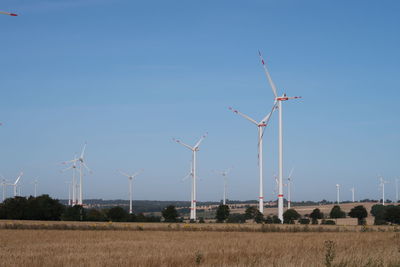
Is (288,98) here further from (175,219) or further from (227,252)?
(227,252)

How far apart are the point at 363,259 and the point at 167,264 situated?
8874mm

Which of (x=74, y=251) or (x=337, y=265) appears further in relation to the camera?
(x=74, y=251)

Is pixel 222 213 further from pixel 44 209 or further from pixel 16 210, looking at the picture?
pixel 16 210

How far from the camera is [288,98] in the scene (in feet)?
341

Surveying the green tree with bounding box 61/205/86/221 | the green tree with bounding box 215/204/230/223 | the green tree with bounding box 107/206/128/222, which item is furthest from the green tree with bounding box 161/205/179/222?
the green tree with bounding box 61/205/86/221

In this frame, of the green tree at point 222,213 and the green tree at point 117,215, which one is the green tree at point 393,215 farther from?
the green tree at point 117,215

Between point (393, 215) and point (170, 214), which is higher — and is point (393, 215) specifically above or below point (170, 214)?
above

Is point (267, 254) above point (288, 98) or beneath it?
beneath

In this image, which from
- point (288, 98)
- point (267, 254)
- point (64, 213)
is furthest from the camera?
point (64, 213)

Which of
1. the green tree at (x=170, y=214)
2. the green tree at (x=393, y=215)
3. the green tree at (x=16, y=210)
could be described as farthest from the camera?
the green tree at (x=170, y=214)

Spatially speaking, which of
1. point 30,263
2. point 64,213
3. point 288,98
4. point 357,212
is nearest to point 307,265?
point 30,263

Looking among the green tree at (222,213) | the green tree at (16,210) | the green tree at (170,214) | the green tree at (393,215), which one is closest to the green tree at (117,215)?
the green tree at (170,214)

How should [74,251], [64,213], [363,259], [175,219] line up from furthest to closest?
[175,219] → [64,213] → [74,251] → [363,259]

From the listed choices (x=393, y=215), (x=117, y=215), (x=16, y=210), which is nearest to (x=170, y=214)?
(x=117, y=215)
